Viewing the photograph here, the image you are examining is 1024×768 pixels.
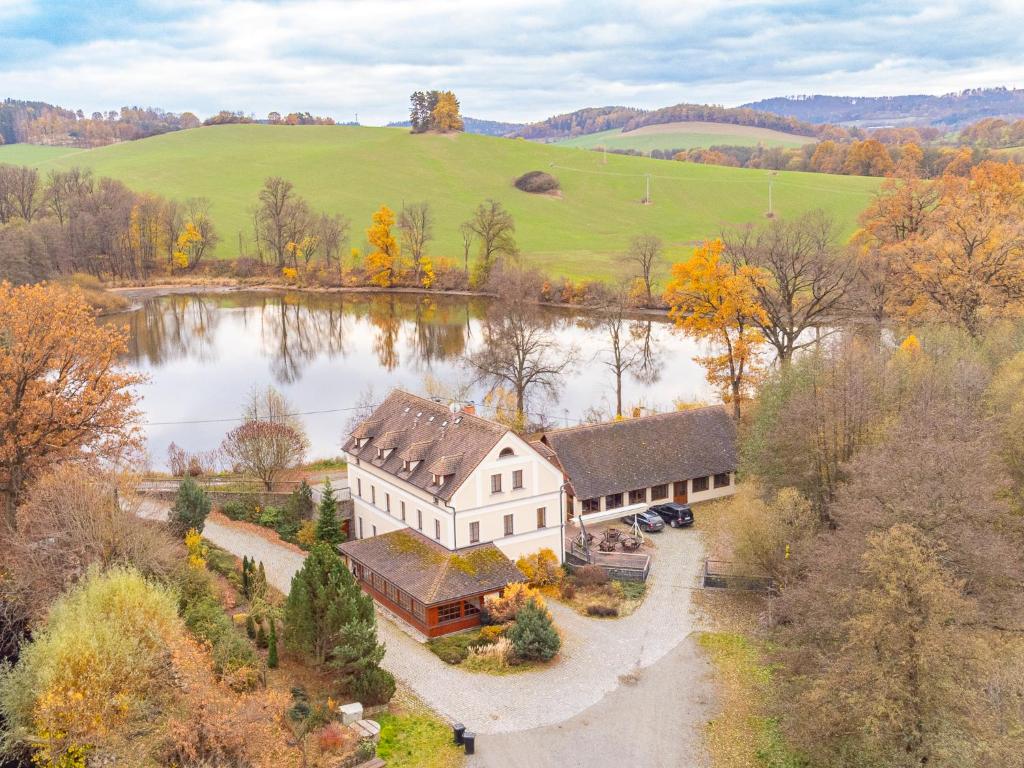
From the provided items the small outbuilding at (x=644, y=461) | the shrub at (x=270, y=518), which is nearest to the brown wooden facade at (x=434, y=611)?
the shrub at (x=270, y=518)

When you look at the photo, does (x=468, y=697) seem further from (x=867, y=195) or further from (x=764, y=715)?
(x=867, y=195)

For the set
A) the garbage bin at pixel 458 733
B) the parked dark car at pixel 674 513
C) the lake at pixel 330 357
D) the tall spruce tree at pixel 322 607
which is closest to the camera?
the garbage bin at pixel 458 733

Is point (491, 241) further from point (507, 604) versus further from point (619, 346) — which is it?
point (507, 604)

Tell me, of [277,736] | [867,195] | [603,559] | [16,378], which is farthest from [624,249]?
[277,736]

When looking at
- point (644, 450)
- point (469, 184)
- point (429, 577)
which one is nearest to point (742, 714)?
point (429, 577)

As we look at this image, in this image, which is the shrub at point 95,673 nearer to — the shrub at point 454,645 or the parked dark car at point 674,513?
the shrub at point 454,645

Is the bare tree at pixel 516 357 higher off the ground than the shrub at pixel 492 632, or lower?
higher
